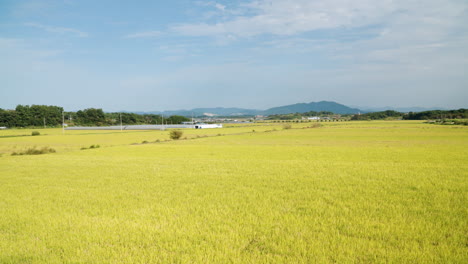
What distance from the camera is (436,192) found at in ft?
31.5

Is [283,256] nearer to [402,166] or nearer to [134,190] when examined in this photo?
[134,190]

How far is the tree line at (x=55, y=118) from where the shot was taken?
4296 inches

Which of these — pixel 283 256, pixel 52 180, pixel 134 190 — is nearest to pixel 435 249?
pixel 283 256

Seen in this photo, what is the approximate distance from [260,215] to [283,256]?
7.38 ft

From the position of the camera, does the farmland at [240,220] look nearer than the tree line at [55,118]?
Yes

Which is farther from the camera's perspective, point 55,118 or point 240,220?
point 55,118

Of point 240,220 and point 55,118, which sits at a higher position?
point 55,118

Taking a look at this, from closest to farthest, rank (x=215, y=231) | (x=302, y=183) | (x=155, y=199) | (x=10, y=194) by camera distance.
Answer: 1. (x=215, y=231)
2. (x=155, y=199)
3. (x=10, y=194)
4. (x=302, y=183)

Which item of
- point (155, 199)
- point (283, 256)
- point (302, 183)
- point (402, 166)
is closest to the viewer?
point (283, 256)

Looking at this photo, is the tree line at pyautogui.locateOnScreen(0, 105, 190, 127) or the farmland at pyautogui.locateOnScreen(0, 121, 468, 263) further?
the tree line at pyautogui.locateOnScreen(0, 105, 190, 127)

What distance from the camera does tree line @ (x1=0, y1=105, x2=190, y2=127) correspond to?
109 m

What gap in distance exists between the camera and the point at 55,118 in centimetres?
12312

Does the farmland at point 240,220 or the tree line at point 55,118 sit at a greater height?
the tree line at point 55,118

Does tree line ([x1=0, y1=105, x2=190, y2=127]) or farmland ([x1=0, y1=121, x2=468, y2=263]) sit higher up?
tree line ([x1=0, y1=105, x2=190, y2=127])
